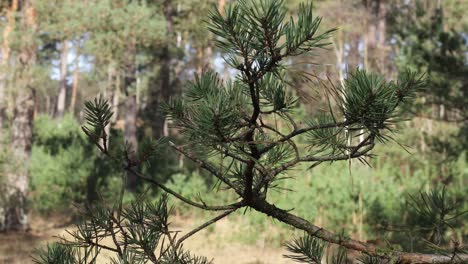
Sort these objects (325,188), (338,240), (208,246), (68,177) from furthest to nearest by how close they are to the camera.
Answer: (68,177)
(325,188)
(208,246)
(338,240)

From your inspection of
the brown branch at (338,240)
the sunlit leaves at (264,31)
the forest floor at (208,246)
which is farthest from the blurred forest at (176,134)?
the sunlit leaves at (264,31)

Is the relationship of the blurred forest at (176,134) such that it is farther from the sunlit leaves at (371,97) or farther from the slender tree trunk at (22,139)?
the sunlit leaves at (371,97)

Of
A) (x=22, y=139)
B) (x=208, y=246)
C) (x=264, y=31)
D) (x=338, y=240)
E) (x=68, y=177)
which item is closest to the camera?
(x=264, y=31)

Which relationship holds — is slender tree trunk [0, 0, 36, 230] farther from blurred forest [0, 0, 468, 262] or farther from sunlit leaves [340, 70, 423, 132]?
sunlit leaves [340, 70, 423, 132]

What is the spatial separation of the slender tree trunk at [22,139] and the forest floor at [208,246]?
40 centimetres

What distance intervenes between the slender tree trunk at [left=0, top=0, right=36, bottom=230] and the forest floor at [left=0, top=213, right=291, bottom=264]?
1.32 feet

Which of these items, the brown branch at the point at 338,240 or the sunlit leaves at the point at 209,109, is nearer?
the sunlit leaves at the point at 209,109

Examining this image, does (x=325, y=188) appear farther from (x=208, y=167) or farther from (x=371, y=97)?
(x=371, y=97)

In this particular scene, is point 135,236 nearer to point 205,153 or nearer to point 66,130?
point 205,153

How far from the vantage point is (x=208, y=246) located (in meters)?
8.88

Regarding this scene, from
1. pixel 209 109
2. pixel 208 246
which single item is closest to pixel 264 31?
pixel 209 109

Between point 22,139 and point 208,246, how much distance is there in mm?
4220

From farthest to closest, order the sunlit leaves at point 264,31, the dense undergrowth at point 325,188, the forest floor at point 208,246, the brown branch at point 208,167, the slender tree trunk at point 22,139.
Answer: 1. the slender tree trunk at point 22,139
2. the dense undergrowth at point 325,188
3. the forest floor at point 208,246
4. the brown branch at point 208,167
5. the sunlit leaves at point 264,31

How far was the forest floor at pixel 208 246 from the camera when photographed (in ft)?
25.4
